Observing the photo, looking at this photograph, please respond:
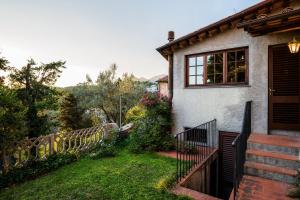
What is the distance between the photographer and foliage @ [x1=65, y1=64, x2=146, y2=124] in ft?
91.2

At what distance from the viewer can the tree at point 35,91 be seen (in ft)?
32.3

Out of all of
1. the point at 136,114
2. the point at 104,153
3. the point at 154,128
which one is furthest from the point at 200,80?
the point at 136,114

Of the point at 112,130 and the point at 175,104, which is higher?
the point at 175,104

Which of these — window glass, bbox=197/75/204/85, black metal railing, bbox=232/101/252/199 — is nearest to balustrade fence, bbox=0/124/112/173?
window glass, bbox=197/75/204/85

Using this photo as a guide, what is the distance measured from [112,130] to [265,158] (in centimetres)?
685

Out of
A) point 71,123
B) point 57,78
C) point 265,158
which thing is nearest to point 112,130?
point 57,78

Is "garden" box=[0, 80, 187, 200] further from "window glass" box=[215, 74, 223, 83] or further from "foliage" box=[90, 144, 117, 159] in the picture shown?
"window glass" box=[215, 74, 223, 83]

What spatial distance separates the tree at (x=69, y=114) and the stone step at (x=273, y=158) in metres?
22.6

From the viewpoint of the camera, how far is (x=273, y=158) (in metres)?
5.00

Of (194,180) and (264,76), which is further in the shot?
(264,76)

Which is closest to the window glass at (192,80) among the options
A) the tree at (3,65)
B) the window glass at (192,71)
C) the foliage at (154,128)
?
the window glass at (192,71)

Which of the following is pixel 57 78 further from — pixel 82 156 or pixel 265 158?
pixel 265 158

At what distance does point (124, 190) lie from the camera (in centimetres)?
478

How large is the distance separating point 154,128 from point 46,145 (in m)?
4.08
